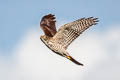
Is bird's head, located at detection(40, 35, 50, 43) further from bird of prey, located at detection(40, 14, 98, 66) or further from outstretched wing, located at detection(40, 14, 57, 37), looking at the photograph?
outstretched wing, located at detection(40, 14, 57, 37)

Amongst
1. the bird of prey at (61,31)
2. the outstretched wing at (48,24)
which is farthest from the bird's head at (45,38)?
the outstretched wing at (48,24)

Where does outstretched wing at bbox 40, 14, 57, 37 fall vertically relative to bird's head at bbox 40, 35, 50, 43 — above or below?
above

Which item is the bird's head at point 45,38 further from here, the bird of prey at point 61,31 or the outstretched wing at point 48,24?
the outstretched wing at point 48,24

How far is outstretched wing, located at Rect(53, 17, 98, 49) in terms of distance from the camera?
9047 millimetres

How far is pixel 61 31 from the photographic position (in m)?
9.30

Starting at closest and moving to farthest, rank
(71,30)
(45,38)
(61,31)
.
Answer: (45,38)
(61,31)
(71,30)

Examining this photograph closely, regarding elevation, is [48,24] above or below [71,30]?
above

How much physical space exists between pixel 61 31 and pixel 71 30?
497mm

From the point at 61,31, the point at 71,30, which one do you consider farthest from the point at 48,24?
the point at 71,30

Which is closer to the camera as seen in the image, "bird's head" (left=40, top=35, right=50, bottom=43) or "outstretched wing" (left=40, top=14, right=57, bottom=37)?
"bird's head" (left=40, top=35, right=50, bottom=43)

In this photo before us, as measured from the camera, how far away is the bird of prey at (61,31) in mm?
8789

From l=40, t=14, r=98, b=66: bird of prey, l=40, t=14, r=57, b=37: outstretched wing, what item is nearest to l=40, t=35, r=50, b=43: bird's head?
l=40, t=14, r=98, b=66: bird of prey

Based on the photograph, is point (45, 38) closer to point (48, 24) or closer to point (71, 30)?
point (48, 24)

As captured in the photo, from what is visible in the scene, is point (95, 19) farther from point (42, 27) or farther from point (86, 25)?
point (42, 27)
